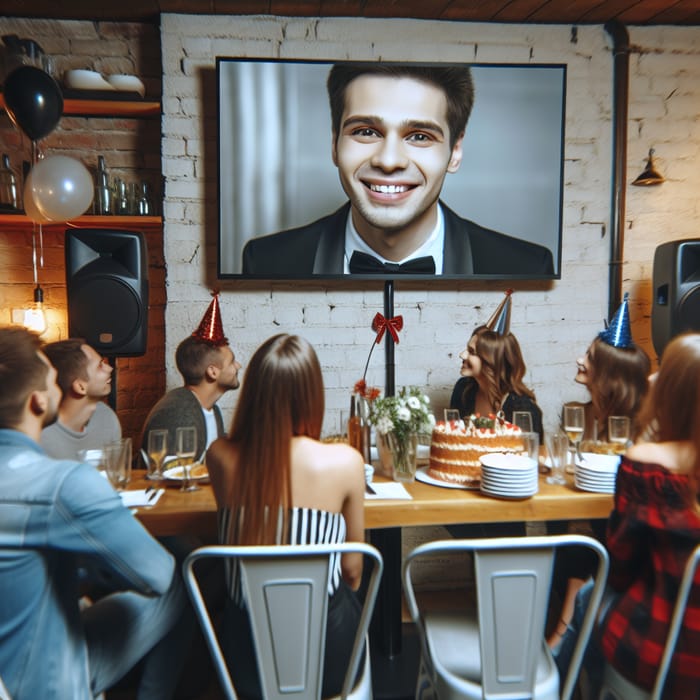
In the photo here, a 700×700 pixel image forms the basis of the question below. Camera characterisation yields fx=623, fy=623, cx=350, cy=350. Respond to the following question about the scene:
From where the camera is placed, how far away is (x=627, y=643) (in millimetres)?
1342

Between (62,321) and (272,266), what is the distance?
1.12 metres

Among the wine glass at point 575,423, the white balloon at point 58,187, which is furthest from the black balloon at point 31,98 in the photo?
the wine glass at point 575,423

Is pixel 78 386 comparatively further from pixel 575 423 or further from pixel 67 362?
pixel 575 423

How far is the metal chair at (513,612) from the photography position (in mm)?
1221

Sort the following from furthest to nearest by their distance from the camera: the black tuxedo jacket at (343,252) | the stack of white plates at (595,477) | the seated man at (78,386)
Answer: the black tuxedo jacket at (343,252)
the seated man at (78,386)
the stack of white plates at (595,477)

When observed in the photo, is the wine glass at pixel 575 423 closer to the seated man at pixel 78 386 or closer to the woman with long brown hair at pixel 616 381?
the woman with long brown hair at pixel 616 381

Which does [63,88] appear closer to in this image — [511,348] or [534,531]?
[511,348]

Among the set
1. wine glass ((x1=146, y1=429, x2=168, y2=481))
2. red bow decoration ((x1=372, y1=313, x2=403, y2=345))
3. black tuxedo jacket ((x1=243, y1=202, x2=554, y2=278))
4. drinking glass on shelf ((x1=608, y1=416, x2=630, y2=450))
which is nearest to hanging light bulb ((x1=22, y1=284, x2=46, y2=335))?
black tuxedo jacket ((x1=243, y1=202, x2=554, y2=278))

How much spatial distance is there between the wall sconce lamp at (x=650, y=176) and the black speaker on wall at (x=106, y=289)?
2.41 m

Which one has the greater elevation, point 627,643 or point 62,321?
point 62,321

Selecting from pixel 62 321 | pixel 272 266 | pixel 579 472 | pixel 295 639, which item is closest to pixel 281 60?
pixel 272 266

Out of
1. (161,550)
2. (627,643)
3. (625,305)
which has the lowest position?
(627,643)

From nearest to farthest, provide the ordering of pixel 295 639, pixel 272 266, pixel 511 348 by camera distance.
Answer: pixel 295 639 → pixel 511 348 → pixel 272 266

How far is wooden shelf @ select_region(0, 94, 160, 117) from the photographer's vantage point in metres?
2.84
